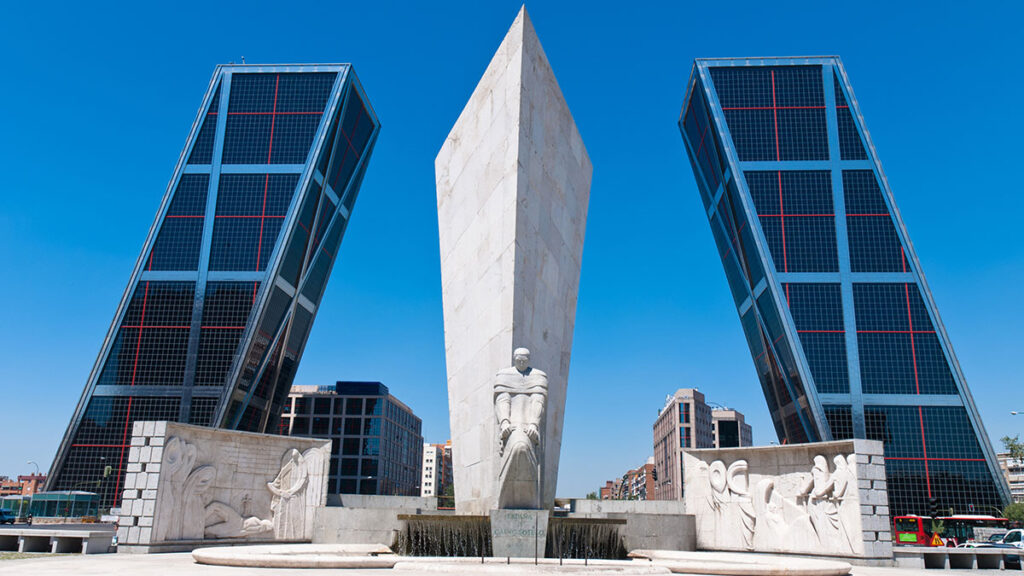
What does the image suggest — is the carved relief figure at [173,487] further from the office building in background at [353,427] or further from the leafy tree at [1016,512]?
the office building in background at [353,427]

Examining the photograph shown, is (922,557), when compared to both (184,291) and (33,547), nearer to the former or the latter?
(33,547)

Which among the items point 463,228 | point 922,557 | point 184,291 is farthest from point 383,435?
point 922,557

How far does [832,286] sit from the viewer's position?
46.6 m

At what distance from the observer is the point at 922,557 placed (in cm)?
1452

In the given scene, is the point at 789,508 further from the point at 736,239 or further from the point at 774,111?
the point at 774,111

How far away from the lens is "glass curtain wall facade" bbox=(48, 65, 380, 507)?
152 feet

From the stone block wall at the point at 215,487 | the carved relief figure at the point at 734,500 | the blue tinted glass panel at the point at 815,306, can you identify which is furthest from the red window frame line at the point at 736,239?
the stone block wall at the point at 215,487

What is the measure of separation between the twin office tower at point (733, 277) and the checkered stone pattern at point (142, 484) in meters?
33.3

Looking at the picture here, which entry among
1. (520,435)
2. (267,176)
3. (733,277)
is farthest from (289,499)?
(733,277)

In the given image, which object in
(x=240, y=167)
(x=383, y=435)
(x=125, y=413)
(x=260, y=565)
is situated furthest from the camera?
(x=383, y=435)

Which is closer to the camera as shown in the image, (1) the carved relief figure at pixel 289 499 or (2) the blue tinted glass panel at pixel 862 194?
(1) the carved relief figure at pixel 289 499

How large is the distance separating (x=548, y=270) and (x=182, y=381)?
36.0m

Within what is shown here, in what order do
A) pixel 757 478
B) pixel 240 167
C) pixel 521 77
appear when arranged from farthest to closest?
pixel 240 167
pixel 521 77
pixel 757 478

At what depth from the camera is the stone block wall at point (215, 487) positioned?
14312 mm
